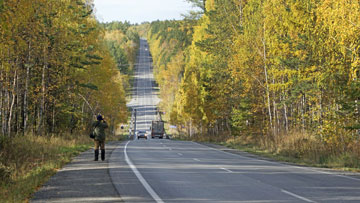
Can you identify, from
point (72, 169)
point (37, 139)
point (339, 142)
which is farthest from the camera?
point (37, 139)

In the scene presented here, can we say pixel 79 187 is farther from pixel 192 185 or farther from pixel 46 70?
pixel 46 70

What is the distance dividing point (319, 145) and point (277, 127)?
10.7 metres

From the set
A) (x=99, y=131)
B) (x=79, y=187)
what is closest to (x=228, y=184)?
(x=79, y=187)

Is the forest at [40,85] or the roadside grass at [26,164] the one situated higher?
the forest at [40,85]

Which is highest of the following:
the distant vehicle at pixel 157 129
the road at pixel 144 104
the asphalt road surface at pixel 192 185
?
the road at pixel 144 104

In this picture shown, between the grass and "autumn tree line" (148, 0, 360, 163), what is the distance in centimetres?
1107

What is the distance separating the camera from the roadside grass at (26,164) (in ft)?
38.0

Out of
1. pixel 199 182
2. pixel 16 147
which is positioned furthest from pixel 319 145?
pixel 16 147

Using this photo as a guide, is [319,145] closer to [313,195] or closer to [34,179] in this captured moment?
[313,195]

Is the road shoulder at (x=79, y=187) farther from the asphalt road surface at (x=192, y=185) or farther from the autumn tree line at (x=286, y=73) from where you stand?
the autumn tree line at (x=286, y=73)

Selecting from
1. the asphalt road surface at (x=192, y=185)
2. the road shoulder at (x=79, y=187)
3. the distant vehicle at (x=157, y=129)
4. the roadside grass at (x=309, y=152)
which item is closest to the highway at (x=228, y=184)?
the asphalt road surface at (x=192, y=185)

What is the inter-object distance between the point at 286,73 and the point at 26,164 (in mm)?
16673

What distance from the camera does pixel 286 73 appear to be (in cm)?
2898

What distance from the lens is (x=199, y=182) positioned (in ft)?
43.5
